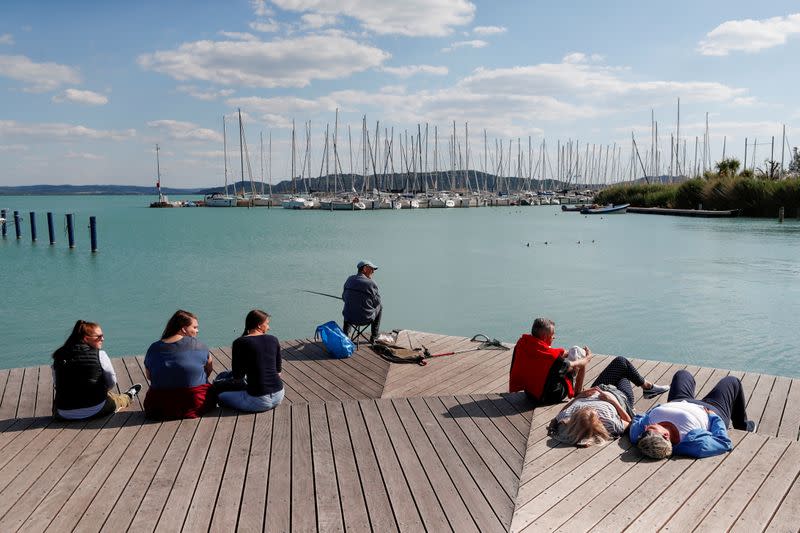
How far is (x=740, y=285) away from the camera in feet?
77.7

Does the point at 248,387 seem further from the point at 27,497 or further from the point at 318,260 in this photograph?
the point at 318,260

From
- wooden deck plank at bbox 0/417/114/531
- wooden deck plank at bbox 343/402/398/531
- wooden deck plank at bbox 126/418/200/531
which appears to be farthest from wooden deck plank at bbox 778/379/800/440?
wooden deck plank at bbox 0/417/114/531

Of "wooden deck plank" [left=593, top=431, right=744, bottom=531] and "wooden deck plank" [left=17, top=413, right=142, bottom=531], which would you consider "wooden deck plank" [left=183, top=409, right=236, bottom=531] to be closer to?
"wooden deck plank" [left=17, top=413, right=142, bottom=531]

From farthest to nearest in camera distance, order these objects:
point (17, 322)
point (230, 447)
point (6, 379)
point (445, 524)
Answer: point (17, 322), point (6, 379), point (230, 447), point (445, 524)

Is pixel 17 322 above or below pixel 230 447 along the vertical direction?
below

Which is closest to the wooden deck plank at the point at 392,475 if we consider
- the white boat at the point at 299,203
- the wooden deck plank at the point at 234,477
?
the wooden deck plank at the point at 234,477

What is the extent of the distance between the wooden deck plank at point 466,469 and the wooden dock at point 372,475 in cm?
2

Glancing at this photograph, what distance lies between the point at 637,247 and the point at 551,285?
53.3 ft

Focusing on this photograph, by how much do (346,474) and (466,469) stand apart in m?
0.95

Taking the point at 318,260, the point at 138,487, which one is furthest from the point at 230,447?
the point at 318,260

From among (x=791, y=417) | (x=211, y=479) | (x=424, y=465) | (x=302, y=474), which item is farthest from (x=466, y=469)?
(x=791, y=417)

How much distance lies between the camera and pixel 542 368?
21.5 feet

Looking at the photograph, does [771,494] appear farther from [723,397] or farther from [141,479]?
[141,479]

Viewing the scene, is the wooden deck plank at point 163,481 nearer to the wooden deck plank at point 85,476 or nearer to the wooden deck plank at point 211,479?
the wooden deck plank at point 211,479
